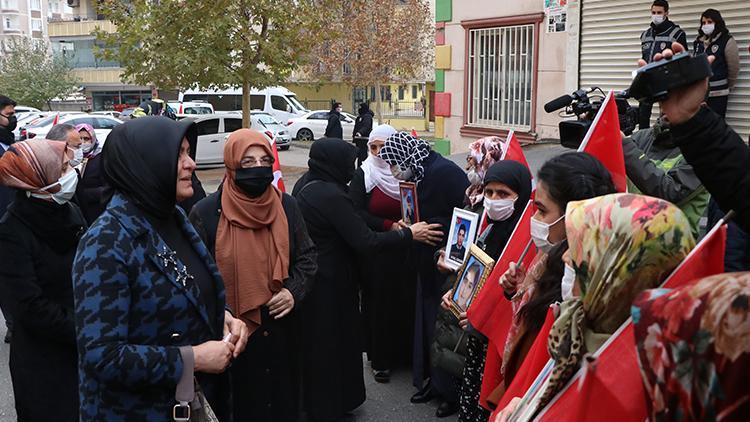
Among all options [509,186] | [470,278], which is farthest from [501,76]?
[470,278]

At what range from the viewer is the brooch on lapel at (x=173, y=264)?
250cm

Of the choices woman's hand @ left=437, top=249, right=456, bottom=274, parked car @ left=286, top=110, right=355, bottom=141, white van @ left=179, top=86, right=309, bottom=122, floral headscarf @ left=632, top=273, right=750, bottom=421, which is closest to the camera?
floral headscarf @ left=632, top=273, right=750, bottom=421

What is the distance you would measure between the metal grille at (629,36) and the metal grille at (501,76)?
1336 mm

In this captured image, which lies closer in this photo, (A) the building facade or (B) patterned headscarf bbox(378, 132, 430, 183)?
(B) patterned headscarf bbox(378, 132, 430, 183)

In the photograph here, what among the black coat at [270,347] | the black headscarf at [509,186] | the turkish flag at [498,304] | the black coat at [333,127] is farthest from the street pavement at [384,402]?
the black coat at [333,127]

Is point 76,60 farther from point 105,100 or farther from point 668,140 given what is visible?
point 668,140

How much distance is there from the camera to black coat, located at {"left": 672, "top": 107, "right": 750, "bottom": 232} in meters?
2.07

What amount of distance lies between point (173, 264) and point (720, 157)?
184 centimetres

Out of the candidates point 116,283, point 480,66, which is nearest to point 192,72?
point 480,66

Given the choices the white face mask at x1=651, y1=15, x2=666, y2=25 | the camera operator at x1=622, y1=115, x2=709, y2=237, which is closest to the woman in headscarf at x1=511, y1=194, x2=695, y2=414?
the camera operator at x1=622, y1=115, x2=709, y2=237

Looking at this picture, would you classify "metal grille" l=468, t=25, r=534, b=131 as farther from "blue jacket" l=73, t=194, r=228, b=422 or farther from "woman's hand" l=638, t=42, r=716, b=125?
"blue jacket" l=73, t=194, r=228, b=422

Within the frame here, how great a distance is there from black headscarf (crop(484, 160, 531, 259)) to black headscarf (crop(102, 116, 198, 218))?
1921 mm

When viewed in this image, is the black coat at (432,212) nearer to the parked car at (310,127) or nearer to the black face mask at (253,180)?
the black face mask at (253,180)

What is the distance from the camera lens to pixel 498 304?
323 centimetres
